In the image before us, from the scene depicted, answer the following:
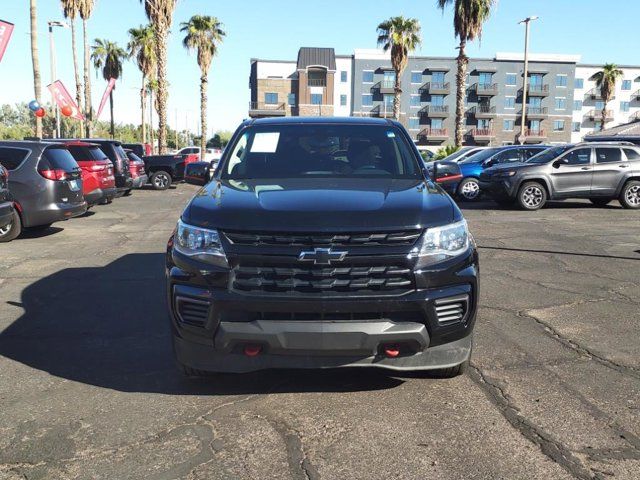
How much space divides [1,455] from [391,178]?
304cm

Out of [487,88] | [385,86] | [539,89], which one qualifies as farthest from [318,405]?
[539,89]

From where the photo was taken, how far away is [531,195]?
1522 centimetres

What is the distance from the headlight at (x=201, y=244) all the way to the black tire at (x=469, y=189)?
14876 millimetres

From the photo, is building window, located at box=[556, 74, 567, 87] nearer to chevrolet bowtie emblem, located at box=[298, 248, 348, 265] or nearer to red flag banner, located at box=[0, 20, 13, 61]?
red flag banner, located at box=[0, 20, 13, 61]

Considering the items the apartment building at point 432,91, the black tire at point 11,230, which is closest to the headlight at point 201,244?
the black tire at point 11,230

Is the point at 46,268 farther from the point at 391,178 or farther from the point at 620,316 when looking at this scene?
the point at 620,316

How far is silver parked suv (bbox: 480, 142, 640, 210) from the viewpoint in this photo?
15133 millimetres

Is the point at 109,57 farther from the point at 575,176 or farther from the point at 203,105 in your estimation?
the point at 575,176

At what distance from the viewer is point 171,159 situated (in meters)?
23.0

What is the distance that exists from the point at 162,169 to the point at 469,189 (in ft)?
39.0

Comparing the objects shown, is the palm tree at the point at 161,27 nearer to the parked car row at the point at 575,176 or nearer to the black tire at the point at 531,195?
the parked car row at the point at 575,176

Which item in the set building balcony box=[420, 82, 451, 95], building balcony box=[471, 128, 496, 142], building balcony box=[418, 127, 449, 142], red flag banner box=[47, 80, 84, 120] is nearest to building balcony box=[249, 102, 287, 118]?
building balcony box=[418, 127, 449, 142]

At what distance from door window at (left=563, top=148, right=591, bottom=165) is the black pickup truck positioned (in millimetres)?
13962

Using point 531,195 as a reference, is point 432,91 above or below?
above
